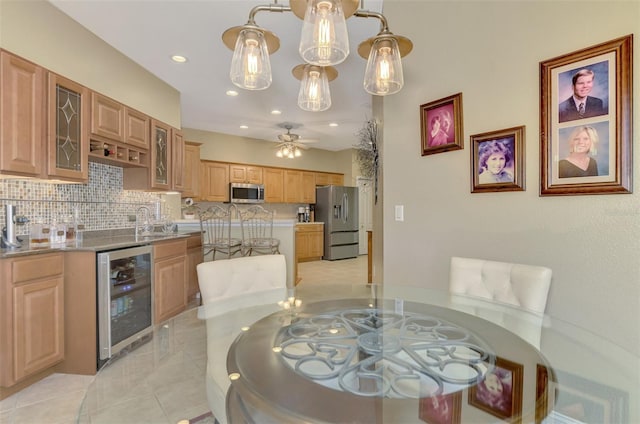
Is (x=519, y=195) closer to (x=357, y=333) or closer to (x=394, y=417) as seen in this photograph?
(x=357, y=333)

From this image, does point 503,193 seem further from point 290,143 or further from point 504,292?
point 290,143

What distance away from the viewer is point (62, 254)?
85.7 inches

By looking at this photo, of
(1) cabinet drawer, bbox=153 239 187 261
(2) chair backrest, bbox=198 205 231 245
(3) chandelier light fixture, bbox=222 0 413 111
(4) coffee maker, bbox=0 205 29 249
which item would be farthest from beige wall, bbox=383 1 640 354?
(4) coffee maker, bbox=0 205 29 249

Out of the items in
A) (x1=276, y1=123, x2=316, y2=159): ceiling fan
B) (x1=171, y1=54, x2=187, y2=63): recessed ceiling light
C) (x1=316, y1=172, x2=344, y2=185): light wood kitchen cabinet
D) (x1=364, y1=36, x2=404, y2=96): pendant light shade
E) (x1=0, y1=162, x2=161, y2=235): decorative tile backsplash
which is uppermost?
(x1=171, y1=54, x2=187, y2=63): recessed ceiling light

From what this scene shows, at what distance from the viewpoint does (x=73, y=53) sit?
→ 258 centimetres

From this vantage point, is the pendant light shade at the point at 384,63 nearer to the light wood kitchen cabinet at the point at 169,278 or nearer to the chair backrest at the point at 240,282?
the chair backrest at the point at 240,282

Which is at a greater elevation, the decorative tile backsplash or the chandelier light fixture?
the chandelier light fixture

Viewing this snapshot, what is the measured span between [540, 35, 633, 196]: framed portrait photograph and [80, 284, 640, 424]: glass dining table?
740 mm

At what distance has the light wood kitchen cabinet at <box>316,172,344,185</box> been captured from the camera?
755cm

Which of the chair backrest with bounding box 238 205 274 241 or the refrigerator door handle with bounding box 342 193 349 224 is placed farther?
the refrigerator door handle with bounding box 342 193 349 224

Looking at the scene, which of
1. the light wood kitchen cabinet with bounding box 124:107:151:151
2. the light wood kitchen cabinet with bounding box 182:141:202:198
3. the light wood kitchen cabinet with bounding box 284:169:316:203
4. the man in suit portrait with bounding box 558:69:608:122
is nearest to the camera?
the man in suit portrait with bounding box 558:69:608:122

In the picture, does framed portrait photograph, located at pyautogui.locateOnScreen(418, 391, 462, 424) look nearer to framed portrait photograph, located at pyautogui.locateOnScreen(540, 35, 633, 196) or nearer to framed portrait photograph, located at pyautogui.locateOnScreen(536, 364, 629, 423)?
framed portrait photograph, located at pyautogui.locateOnScreen(536, 364, 629, 423)

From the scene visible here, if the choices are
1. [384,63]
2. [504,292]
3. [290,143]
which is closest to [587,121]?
[504,292]

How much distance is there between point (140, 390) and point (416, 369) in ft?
3.01
